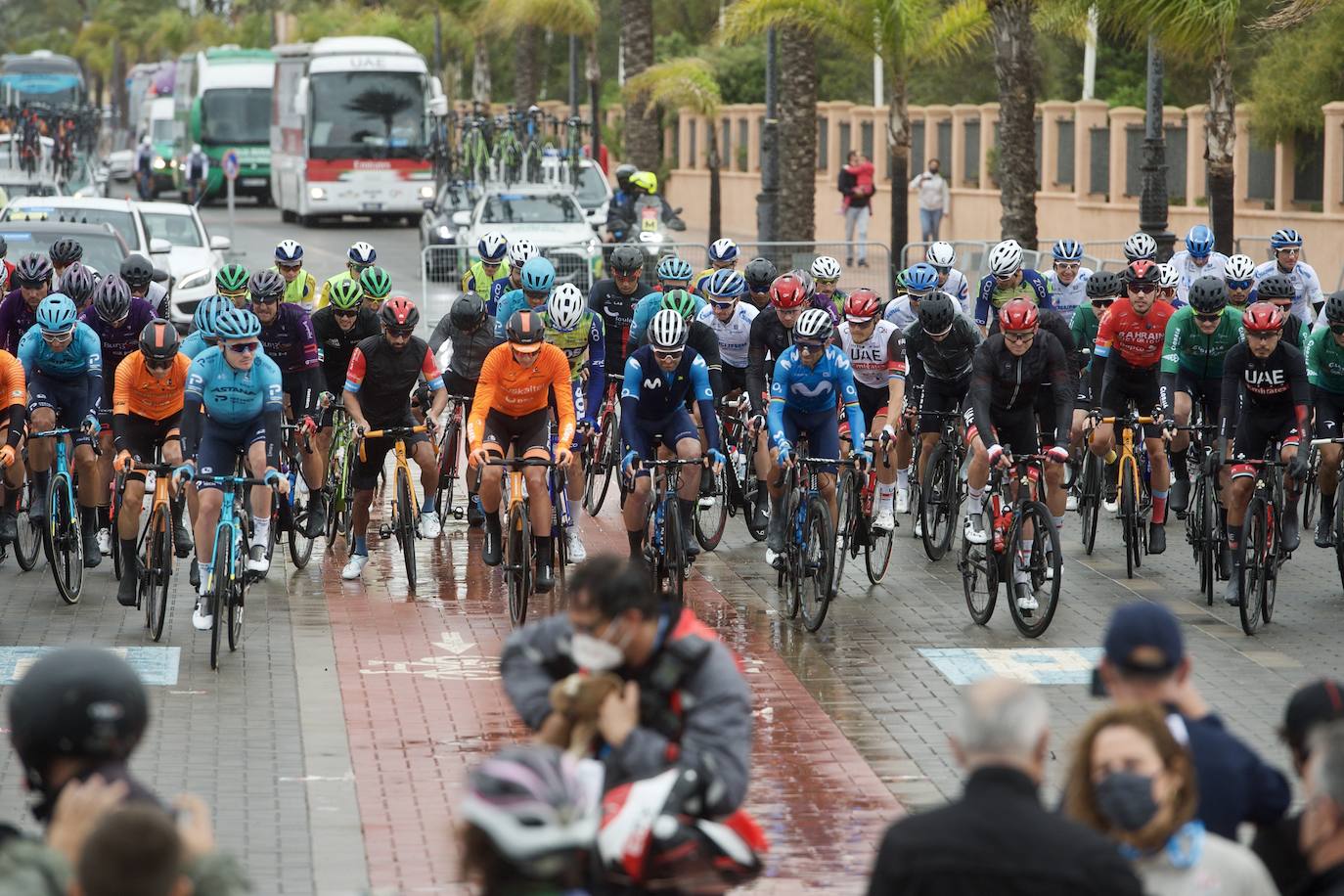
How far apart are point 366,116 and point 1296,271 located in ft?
105

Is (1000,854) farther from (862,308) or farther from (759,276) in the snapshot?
(759,276)

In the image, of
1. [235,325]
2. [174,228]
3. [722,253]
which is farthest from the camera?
[174,228]

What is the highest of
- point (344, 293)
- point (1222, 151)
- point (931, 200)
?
point (1222, 151)

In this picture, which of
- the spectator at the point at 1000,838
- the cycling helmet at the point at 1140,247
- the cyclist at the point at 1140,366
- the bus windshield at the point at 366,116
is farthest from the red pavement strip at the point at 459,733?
the bus windshield at the point at 366,116

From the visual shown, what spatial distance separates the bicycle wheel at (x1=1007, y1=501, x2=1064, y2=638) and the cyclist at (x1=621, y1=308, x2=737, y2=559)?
178cm

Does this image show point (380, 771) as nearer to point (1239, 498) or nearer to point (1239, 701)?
point (1239, 701)

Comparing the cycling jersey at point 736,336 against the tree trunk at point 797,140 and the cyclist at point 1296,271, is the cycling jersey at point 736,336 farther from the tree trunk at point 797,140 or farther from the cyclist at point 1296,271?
the tree trunk at point 797,140

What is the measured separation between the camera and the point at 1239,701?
10727mm

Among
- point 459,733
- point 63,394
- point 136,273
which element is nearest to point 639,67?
point 136,273

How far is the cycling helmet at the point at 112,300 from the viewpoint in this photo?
45.1ft

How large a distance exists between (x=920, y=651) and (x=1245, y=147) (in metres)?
21.8

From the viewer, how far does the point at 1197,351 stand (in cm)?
1408

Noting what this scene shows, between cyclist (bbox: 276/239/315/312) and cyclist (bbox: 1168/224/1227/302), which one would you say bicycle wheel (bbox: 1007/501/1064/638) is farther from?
cyclist (bbox: 276/239/315/312)

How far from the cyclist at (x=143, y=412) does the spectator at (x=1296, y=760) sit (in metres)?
8.28
